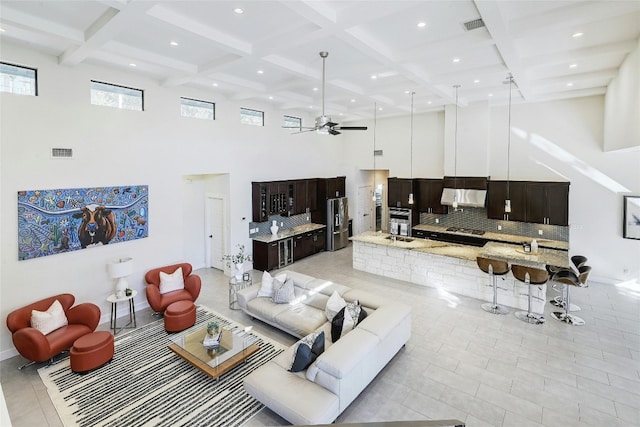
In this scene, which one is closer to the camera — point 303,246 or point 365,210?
point 303,246

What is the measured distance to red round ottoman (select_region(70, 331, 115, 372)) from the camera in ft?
15.2

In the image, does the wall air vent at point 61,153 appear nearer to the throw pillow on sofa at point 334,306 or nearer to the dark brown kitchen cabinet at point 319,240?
the throw pillow on sofa at point 334,306

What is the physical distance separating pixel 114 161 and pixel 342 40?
4765 millimetres

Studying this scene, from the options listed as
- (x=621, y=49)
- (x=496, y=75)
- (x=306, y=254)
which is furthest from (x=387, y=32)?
(x=306, y=254)

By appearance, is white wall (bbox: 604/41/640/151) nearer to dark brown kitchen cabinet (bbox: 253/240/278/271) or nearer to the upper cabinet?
the upper cabinet

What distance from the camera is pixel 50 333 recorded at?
5031 mm

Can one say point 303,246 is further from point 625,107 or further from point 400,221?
point 625,107

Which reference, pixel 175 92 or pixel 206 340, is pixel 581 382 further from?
pixel 175 92

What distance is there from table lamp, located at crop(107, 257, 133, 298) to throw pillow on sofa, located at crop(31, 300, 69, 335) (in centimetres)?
88

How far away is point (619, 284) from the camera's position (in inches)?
305

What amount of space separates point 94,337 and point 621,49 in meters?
8.91

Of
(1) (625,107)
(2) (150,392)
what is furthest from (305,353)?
(1) (625,107)

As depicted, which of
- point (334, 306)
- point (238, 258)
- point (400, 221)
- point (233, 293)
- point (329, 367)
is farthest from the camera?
point (400, 221)

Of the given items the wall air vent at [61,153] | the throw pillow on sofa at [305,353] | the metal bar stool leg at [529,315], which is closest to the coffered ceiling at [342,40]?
the wall air vent at [61,153]
